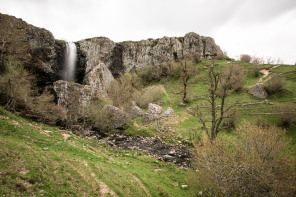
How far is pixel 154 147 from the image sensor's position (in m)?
20.9

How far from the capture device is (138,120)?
30594 mm

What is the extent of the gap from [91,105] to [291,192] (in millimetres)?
29354

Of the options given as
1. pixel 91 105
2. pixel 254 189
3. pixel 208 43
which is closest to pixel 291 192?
pixel 254 189

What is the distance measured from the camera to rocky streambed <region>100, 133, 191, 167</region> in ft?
57.4

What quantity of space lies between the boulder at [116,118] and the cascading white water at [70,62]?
31.4 m

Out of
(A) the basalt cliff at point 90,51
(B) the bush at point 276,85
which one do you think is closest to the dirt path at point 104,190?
(A) the basalt cliff at point 90,51

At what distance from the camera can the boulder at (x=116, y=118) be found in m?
26.9

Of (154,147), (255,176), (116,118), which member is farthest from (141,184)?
(116,118)

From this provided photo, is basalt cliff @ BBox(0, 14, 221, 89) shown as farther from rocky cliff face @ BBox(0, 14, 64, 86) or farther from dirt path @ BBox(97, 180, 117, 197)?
dirt path @ BBox(97, 180, 117, 197)

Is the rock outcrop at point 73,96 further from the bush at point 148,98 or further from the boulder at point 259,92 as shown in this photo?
the boulder at point 259,92

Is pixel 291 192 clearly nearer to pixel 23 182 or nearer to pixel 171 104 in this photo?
pixel 23 182

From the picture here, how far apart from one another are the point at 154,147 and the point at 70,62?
4699cm

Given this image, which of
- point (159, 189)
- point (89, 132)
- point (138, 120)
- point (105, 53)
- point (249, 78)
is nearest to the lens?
point (159, 189)

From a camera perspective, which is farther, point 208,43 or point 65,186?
point 208,43
